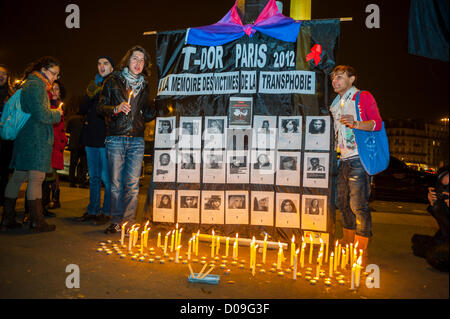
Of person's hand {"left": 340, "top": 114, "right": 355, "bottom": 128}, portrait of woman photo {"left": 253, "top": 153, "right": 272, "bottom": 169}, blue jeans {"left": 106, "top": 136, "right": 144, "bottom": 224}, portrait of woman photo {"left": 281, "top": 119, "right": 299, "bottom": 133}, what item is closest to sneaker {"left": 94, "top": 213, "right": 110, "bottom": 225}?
blue jeans {"left": 106, "top": 136, "right": 144, "bottom": 224}

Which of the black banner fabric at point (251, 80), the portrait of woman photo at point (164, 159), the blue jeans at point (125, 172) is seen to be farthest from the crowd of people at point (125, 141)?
the portrait of woman photo at point (164, 159)

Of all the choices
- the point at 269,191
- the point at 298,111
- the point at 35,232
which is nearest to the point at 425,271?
the point at 269,191

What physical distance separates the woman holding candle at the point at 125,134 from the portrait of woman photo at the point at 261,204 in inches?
67.8

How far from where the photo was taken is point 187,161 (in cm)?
516

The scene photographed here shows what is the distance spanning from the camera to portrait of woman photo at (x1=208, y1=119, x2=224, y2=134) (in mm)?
5062

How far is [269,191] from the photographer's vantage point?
4.86m

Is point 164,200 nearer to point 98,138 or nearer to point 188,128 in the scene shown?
point 188,128

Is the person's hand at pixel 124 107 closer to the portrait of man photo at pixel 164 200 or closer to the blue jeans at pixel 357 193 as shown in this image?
the portrait of man photo at pixel 164 200

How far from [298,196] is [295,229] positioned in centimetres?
45

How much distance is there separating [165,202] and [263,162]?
159 centimetres

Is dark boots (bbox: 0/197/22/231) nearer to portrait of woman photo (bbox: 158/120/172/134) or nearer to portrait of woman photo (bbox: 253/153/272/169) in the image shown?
portrait of woman photo (bbox: 158/120/172/134)

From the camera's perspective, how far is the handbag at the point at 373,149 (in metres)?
4.01

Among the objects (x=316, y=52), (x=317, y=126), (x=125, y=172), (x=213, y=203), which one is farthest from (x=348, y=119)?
(x=125, y=172)
